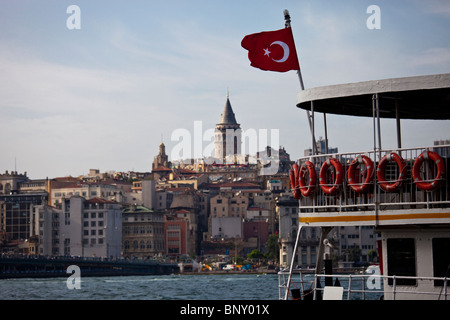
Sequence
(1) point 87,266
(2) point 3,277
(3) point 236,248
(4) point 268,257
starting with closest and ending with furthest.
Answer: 1. (2) point 3,277
2. (1) point 87,266
3. (4) point 268,257
4. (3) point 236,248

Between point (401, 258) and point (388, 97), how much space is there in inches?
86.0

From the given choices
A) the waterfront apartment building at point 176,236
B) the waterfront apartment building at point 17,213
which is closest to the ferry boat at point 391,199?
the waterfront apartment building at point 176,236

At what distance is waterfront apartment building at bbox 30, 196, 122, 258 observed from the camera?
12469cm

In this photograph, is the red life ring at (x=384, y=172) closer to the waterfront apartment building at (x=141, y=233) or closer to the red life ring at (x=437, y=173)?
the red life ring at (x=437, y=173)

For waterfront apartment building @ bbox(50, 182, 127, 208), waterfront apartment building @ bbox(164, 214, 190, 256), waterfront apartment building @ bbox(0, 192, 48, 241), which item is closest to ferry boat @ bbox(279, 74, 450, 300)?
waterfront apartment building @ bbox(164, 214, 190, 256)

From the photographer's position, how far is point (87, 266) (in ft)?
357

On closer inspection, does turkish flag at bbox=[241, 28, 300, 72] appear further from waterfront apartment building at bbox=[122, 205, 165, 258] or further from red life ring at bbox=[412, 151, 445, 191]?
waterfront apartment building at bbox=[122, 205, 165, 258]

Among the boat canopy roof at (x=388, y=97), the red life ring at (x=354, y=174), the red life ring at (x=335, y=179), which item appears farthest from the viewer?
the red life ring at (x=335, y=179)

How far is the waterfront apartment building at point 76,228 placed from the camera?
409 ft

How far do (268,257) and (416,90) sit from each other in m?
112
